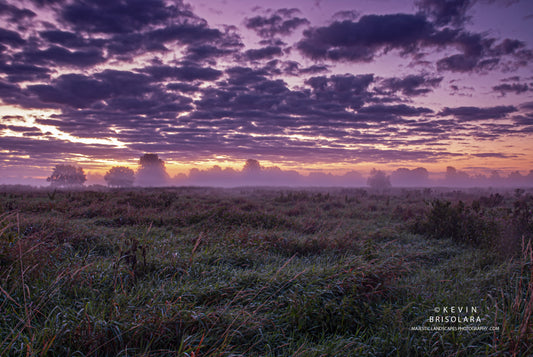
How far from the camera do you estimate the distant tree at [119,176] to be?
7931 centimetres

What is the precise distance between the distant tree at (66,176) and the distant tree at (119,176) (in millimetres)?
6318

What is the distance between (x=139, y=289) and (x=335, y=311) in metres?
2.79

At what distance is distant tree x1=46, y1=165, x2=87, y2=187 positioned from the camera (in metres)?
70.6

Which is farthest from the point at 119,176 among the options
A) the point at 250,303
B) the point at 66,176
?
the point at 250,303

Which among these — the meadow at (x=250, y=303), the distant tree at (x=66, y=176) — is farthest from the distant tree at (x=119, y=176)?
the meadow at (x=250, y=303)

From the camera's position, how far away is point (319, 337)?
12.2 ft

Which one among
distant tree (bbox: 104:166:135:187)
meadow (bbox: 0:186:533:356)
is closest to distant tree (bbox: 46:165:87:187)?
distant tree (bbox: 104:166:135:187)

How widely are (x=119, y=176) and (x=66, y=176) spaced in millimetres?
12193

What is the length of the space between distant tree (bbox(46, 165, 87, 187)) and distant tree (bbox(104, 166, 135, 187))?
20.7ft

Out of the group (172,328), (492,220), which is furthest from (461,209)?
(172,328)

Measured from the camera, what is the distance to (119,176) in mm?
80000

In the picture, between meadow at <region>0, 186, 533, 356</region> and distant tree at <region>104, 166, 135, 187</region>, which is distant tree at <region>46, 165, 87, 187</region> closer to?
distant tree at <region>104, 166, 135, 187</region>

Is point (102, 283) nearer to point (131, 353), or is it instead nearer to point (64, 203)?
point (131, 353)

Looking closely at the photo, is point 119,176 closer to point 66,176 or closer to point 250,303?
point 66,176
